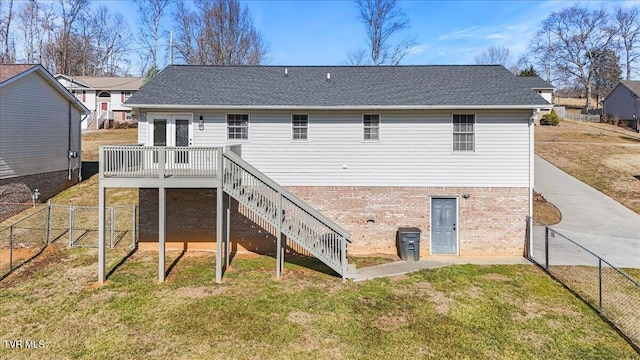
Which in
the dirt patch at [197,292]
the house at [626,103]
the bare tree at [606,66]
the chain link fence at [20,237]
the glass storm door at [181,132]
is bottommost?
the dirt patch at [197,292]

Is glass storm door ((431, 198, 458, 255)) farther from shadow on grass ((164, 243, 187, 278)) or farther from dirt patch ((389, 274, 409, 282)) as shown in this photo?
shadow on grass ((164, 243, 187, 278))

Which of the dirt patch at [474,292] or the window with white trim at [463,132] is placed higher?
the window with white trim at [463,132]

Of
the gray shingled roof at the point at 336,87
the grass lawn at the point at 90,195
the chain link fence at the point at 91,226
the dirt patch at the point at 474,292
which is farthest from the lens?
the grass lawn at the point at 90,195

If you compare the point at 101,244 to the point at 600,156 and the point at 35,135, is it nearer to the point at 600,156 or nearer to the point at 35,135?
the point at 35,135

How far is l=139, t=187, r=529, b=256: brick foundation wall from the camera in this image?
1209 centimetres

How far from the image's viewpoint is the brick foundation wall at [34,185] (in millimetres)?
15359

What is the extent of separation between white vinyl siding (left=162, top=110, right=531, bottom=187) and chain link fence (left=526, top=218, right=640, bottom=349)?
2.41 meters

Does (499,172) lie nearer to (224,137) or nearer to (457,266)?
(457,266)

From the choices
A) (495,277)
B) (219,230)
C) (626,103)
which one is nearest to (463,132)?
(495,277)

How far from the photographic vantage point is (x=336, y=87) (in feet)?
44.3

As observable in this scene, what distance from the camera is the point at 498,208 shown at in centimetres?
1209

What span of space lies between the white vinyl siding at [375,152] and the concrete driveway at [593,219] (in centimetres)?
396

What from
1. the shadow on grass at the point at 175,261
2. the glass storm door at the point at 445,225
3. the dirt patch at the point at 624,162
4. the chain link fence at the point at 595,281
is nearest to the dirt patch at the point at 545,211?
the chain link fence at the point at 595,281

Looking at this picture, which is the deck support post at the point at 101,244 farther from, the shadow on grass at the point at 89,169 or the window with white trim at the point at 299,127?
the shadow on grass at the point at 89,169
